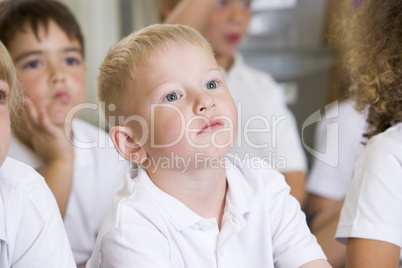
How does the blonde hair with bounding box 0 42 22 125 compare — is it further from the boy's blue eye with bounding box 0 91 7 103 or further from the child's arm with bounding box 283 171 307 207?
the child's arm with bounding box 283 171 307 207

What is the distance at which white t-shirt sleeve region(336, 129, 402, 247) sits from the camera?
2.38 ft

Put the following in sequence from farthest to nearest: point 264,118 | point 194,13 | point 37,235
Answer: point 264,118, point 194,13, point 37,235

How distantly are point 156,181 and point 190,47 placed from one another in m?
0.18

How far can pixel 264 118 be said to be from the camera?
126 cm

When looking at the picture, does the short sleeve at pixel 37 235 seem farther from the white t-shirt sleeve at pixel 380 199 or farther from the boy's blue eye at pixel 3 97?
the white t-shirt sleeve at pixel 380 199

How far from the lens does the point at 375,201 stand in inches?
28.8

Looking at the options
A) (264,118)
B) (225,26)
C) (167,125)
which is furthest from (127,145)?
(225,26)

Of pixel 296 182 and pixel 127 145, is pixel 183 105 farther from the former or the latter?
pixel 296 182

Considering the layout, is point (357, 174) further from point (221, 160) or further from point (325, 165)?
point (325, 165)

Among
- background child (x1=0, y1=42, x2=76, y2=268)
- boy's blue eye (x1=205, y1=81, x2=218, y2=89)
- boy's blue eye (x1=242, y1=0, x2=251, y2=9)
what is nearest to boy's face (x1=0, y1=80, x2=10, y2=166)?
background child (x1=0, y1=42, x2=76, y2=268)

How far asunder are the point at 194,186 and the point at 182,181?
2 cm

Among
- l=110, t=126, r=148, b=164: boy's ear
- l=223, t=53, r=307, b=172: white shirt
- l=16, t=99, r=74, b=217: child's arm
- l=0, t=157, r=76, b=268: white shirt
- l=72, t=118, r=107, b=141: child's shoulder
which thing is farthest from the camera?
l=223, t=53, r=307, b=172: white shirt

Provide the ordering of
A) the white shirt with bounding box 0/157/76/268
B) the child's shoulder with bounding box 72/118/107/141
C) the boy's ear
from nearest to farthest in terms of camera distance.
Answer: the white shirt with bounding box 0/157/76/268 < the boy's ear < the child's shoulder with bounding box 72/118/107/141

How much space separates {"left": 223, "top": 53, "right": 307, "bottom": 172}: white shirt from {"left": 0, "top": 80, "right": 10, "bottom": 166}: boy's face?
636mm
